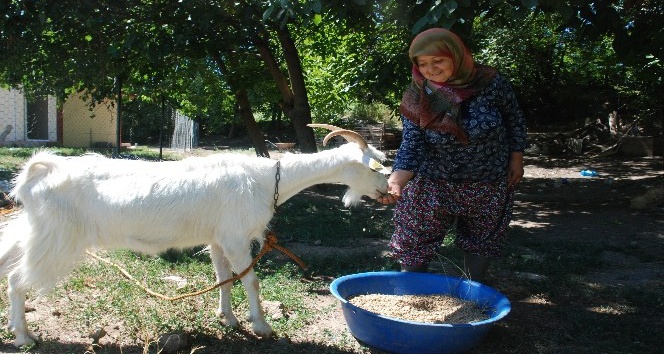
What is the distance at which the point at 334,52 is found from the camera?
35.2 feet

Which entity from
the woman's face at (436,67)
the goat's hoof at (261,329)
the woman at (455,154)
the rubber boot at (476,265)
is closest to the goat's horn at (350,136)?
the woman at (455,154)

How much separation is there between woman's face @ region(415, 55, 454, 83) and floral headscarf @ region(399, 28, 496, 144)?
2cm

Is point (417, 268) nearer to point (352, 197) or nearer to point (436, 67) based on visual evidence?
point (352, 197)

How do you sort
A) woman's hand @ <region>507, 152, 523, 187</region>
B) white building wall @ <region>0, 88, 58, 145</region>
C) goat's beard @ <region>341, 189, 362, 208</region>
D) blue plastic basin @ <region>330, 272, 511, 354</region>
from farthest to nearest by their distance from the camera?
white building wall @ <region>0, 88, 58, 145</region> → goat's beard @ <region>341, 189, 362, 208</region> → woman's hand @ <region>507, 152, 523, 187</region> → blue plastic basin @ <region>330, 272, 511, 354</region>

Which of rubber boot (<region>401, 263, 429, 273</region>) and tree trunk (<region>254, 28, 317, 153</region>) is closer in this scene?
rubber boot (<region>401, 263, 429, 273</region>)

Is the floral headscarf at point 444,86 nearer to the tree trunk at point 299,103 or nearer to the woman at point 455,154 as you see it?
the woman at point 455,154

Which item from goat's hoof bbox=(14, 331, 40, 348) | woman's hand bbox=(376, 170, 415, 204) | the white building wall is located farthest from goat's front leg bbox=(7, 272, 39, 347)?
the white building wall

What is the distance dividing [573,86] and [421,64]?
63.2 feet

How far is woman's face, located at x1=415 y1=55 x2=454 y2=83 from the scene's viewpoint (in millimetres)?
3271

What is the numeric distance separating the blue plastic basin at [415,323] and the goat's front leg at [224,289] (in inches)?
29.4

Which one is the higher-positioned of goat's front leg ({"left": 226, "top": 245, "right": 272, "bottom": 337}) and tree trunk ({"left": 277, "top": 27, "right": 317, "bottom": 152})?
tree trunk ({"left": 277, "top": 27, "right": 317, "bottom": 152})

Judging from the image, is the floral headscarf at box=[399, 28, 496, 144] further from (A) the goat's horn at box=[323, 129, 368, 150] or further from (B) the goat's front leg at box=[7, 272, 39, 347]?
(B) the goat's front leg at box=[7, 272, 39, 347]

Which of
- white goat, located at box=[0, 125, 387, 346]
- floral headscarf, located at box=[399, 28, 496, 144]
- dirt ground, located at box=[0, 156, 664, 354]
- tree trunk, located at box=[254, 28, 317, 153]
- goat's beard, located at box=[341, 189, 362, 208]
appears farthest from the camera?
tree trunk, located at box=[254, 28, 317, 153]

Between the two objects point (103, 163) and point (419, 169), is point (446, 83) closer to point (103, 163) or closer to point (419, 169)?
point (419, 169)
